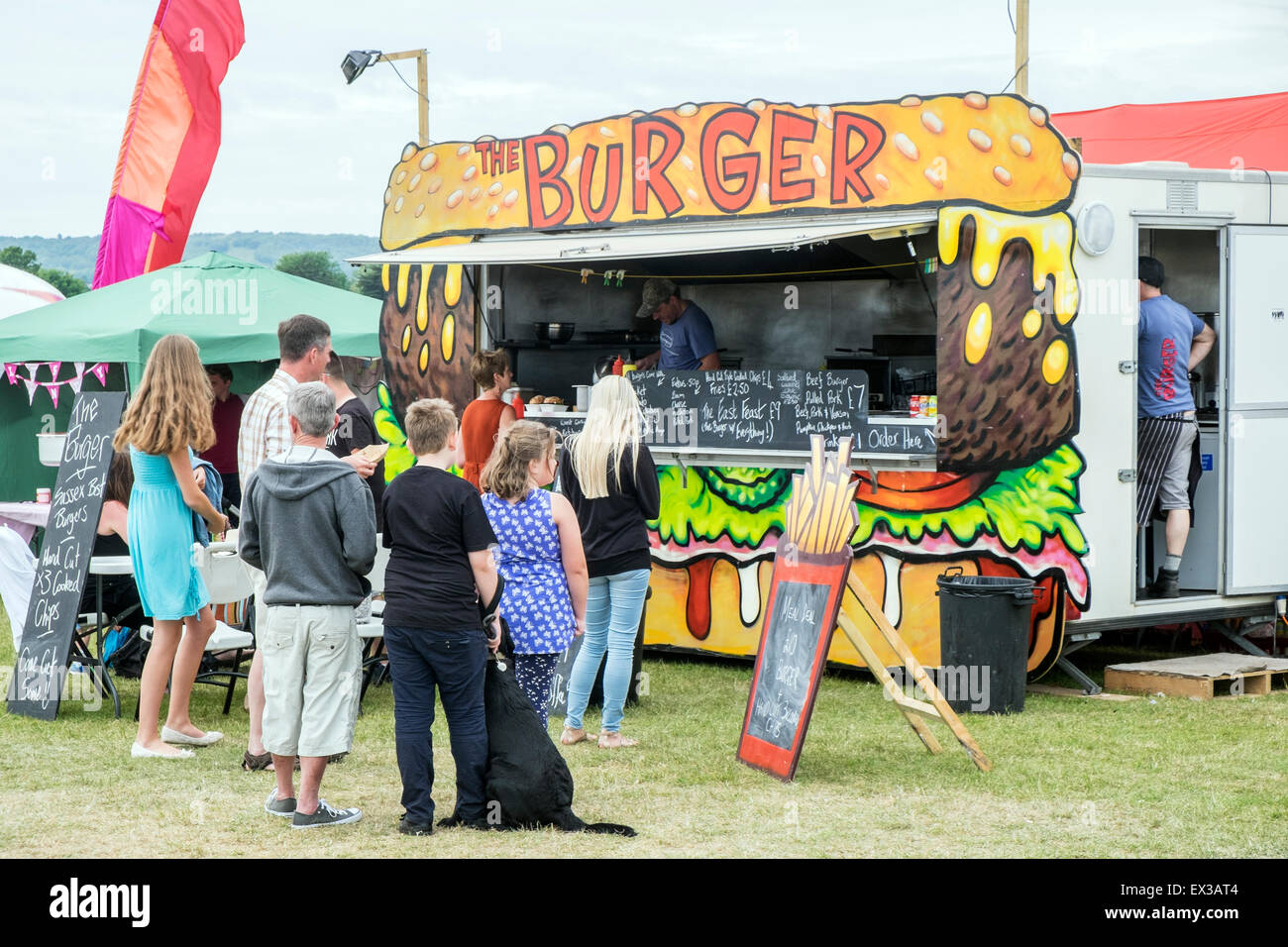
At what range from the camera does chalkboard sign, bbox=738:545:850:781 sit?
610 cm

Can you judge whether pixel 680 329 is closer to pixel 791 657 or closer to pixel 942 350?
pixel 942 350

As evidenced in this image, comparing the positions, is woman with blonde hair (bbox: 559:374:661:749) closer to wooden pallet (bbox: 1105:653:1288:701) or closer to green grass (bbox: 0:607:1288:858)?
green grass (bbox: 0:607:1288:858)

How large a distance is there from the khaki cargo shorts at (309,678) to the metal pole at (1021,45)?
17.6 ft

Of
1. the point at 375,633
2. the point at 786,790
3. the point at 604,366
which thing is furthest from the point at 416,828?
the point at 604,366

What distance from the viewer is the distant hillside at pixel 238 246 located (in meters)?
100

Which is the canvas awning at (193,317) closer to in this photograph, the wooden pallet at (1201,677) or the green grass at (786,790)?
the green grass at (786,790)

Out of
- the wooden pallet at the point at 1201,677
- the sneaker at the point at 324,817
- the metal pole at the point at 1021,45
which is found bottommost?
the sneaker at the point at 324,817

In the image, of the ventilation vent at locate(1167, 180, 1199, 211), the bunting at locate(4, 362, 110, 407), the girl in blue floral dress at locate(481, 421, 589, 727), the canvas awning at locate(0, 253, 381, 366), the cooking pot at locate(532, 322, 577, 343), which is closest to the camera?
the girl in blue floral dress at locate(481, 421, 589, 727)

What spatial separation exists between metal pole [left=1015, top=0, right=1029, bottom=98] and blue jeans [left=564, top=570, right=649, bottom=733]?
3860mm

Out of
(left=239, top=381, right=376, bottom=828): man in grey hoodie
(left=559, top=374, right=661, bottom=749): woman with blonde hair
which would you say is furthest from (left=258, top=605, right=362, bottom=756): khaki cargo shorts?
(left=559, top=374, right=661, bottom=749): woman with blonde hair

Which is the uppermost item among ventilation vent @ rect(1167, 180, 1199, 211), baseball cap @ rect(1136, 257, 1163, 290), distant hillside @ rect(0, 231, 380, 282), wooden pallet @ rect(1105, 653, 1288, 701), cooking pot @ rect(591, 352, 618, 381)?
distant hillside @ rect(0, 231, 380, 282)

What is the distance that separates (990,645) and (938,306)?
5.70 feet

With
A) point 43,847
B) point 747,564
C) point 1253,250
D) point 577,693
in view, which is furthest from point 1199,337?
point 43,847

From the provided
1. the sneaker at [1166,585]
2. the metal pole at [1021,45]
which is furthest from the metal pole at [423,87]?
the sneaker at [1166,585]
